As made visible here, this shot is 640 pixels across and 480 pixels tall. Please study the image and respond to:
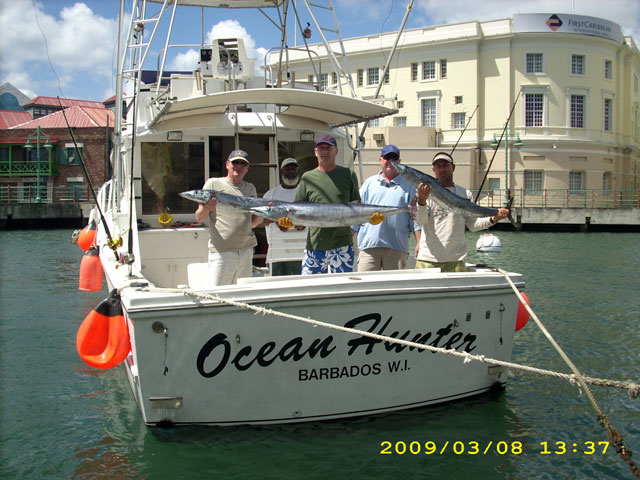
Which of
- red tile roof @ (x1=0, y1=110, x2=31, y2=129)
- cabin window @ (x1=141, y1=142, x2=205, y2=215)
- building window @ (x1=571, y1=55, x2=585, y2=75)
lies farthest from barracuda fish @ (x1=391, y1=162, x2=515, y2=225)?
red tile roof @ (x1=0, y1=110, x2=31, y2=129)


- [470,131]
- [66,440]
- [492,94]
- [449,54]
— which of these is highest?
[449,54]

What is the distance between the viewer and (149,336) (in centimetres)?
437

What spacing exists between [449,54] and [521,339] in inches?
1739

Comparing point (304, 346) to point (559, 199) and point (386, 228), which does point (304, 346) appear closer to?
point (386, 228)

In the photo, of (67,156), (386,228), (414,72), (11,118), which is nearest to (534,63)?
(414,72)

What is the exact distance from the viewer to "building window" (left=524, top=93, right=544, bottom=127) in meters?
48.4

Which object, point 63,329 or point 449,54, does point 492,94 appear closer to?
point 449,54

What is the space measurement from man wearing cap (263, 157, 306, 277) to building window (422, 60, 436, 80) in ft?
151

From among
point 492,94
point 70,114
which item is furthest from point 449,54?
point 70,114

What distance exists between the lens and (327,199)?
5250 mm

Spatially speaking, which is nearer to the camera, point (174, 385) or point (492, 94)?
point (174, 385)

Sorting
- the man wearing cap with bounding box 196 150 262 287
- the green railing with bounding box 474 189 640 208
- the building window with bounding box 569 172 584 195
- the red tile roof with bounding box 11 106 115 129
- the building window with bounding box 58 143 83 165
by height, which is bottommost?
the man wearing cap with bounding box 196 150 262 287

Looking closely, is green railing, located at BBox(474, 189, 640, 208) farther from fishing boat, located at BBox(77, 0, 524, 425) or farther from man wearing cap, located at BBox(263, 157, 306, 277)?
fishing boat, located at BBox(77, 0, 524, 425)

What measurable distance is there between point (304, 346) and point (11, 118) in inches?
2186
